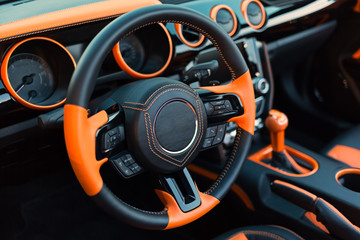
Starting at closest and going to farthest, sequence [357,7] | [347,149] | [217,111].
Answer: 1. [217,111]
2. [347,149]
3. [357,7]

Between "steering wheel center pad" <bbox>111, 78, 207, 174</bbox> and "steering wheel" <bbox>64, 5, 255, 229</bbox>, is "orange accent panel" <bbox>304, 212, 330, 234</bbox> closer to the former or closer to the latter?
"steering wheel" <bbox>64, 5, 255, 229</bbox>

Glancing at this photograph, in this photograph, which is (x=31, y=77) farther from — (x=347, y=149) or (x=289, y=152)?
(x=347, y=149)

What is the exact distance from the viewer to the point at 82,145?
0.92 metres

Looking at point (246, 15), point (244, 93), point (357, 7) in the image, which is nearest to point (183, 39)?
point (246, 15)

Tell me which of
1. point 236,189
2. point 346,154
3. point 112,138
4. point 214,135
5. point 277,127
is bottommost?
point 236,189

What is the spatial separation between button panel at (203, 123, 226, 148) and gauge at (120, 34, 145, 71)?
1.64 ft

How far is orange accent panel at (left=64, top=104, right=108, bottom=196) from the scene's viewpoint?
35.9 inches

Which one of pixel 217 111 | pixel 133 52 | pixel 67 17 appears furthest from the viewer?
pixel 133 52

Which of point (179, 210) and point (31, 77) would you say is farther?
point (31, 77)

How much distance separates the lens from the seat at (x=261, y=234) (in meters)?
1.28

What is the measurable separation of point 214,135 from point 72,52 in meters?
0.58

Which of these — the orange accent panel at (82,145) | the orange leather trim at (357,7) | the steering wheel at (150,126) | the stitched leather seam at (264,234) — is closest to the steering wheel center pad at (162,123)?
the steering wheel at (150,126)

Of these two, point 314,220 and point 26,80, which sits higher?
point 26,80

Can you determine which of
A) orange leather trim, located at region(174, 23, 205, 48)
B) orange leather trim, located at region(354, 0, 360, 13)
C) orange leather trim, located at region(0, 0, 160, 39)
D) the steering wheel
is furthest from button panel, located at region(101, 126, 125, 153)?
orange leather trim, located at region(354, 0, 360, 13)
